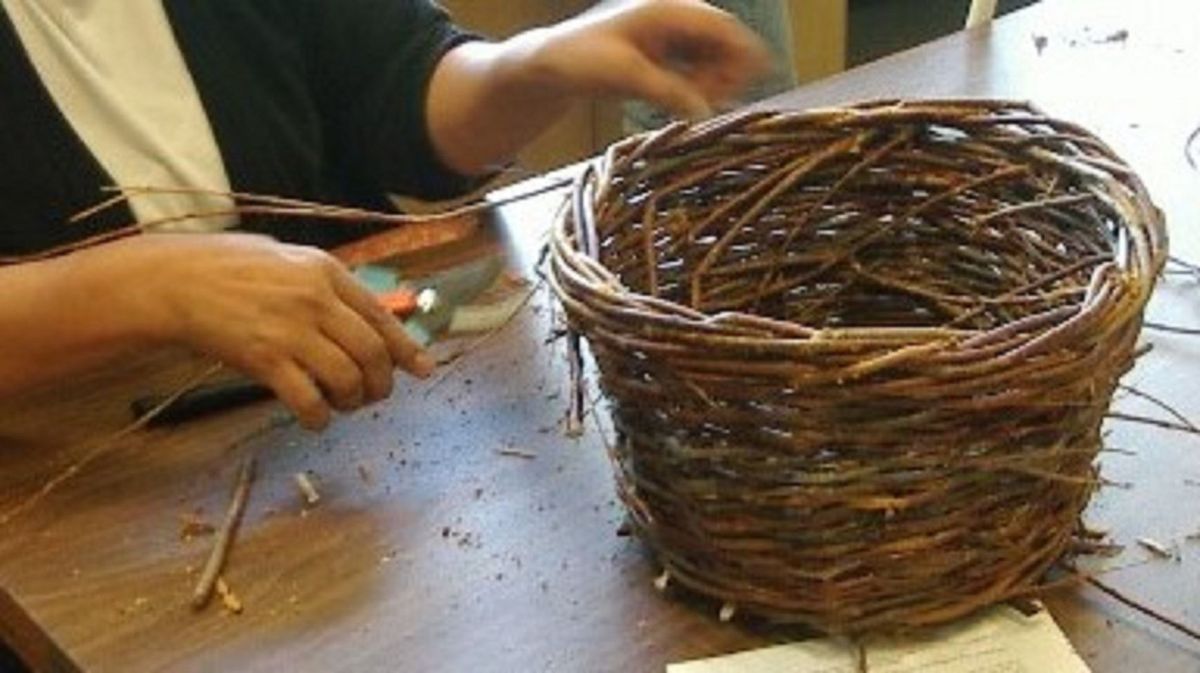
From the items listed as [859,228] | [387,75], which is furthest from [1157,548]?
[387,75]

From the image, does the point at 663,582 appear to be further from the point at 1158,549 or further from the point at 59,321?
the point at 59,321

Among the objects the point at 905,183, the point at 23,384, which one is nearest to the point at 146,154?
the point at 23,384

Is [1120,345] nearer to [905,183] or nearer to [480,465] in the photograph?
[905,183]

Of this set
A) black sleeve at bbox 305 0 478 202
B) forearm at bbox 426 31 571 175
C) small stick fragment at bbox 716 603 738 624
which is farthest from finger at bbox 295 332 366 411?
black sleeve at bbox 305 0 478 202

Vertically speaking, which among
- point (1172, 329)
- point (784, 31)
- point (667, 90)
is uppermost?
point (667, 90)

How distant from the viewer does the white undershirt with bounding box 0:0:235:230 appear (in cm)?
115

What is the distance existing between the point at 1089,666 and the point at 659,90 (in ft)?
1.42

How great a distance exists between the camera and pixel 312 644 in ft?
2.42

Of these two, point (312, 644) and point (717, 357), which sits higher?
point (717, 357)

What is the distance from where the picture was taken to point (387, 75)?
128cm

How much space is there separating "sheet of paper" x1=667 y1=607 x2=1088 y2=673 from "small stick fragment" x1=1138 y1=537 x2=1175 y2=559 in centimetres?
7

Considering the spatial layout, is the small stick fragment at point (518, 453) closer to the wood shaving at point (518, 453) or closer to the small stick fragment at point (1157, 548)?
the wood shaving at point (518, 453)

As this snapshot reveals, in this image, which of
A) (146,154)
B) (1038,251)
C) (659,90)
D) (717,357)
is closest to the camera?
(717,357)

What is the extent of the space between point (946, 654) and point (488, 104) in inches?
24.3
